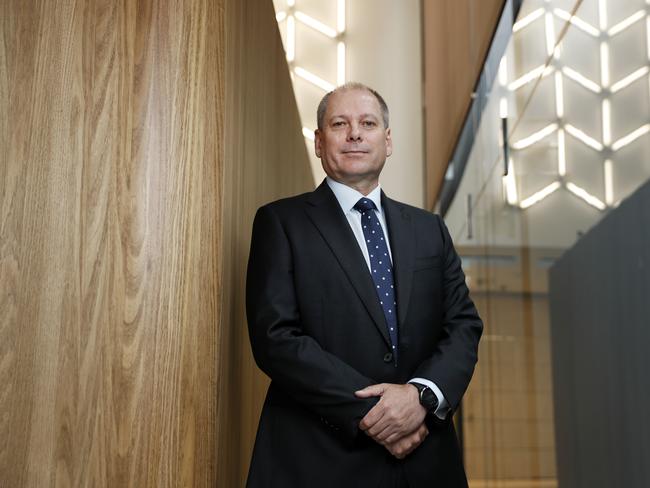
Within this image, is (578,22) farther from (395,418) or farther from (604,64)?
(395,418)

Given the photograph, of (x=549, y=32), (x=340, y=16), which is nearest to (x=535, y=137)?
(x=549, y=32)

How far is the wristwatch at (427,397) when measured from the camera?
6.26 feet

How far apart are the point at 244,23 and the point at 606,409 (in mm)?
1616

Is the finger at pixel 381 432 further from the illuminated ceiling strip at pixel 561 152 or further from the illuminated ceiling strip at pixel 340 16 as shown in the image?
the illuminated ceiling strip at pixel 340 16

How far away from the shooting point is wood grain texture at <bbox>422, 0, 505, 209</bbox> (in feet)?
17.9

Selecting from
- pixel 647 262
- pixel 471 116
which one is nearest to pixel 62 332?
pixel 647 262

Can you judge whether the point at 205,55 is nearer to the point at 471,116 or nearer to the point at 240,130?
the point at 240,130

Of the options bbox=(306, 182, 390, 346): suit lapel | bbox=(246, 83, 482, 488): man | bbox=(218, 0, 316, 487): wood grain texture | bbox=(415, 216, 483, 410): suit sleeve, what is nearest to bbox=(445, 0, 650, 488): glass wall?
bbox=(415, 216, 483, 410): suit sleeve

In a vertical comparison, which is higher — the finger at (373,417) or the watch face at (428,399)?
the watch face at (428,399)

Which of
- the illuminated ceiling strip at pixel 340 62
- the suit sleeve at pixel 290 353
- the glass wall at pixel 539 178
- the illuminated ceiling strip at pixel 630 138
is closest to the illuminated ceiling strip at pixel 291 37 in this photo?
the illuminated ceiling strip at pixel 340 62

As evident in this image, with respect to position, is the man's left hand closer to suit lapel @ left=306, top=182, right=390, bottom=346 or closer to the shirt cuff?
the shirt cuff

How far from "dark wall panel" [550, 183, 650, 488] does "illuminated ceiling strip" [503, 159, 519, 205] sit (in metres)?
1.06

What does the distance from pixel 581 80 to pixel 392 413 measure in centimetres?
159

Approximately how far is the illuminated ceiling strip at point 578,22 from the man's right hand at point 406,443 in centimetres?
144
